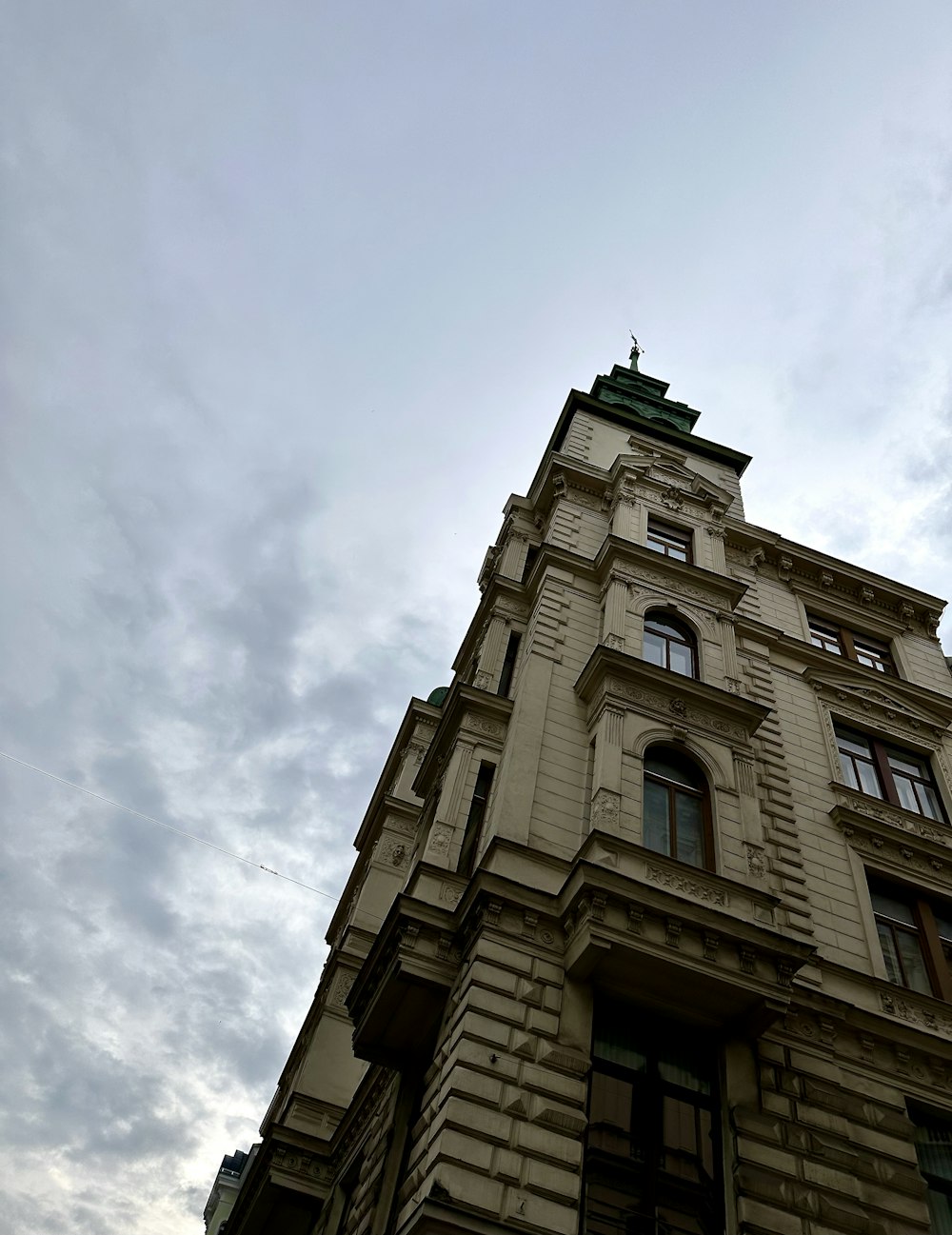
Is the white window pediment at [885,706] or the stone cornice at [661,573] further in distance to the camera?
the white window pediment at [885,706]

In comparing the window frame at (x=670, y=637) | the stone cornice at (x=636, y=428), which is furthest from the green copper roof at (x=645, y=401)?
the window frame at (x=670, y=637)

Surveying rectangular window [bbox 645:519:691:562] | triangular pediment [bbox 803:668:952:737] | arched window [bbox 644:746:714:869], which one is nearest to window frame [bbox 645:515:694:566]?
rectangular window [bbox 645:519:691:562]

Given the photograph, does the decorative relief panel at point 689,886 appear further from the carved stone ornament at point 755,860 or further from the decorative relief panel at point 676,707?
the decorative relief panel at point 676,707

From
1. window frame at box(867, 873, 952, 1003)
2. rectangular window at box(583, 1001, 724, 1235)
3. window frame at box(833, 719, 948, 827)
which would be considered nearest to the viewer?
rectangular window at box(583, 1001, 724, 1235)

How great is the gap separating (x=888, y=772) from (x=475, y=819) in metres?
11.2

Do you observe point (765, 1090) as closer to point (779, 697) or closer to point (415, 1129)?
point (415, 1129)

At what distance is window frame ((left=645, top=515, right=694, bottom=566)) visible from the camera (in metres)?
26.9

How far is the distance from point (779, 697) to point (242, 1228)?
21.9 meters

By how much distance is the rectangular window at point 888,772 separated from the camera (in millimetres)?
23062

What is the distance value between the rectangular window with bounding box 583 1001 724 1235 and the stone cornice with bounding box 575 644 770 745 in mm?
6423

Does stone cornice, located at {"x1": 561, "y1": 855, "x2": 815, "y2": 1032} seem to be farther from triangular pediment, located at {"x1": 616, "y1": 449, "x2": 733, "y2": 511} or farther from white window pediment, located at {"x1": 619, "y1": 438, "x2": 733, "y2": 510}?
white window pediment, located at {"x1": 619, "y1": 438, "x2": 733, "y2": 510}

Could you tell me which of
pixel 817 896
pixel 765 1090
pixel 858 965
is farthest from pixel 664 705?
pixel 765 1090

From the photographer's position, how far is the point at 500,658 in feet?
76.7

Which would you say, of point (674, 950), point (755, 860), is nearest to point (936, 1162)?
point (755, 860)
